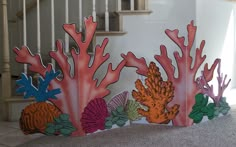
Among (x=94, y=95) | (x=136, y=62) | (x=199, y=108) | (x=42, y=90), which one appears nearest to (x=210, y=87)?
(x=199, y=108)

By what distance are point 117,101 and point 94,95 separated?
0.53 feet

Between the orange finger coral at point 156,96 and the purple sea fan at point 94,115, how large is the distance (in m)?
0.24

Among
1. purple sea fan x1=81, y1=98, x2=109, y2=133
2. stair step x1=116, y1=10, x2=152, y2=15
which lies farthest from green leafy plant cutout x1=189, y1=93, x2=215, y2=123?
stair step x1=116, y1=10, x2=152, y2=15

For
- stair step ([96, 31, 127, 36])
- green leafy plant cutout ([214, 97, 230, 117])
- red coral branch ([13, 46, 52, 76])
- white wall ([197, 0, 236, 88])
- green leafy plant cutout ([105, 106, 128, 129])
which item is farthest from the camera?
white wall ([197, 0, 236, 88])

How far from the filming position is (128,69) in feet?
8.04

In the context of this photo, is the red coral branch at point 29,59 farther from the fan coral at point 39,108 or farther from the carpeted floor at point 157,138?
the carpeted floor at point 157,138

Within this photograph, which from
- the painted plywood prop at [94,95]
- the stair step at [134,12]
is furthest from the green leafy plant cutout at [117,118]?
the stair step at [134,12]

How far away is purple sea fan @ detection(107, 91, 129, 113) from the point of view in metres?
1.90

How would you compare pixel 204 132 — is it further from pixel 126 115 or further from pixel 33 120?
pixel 33 120

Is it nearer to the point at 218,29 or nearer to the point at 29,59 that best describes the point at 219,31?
the point at 218,29

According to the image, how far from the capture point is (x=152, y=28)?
2422 mm

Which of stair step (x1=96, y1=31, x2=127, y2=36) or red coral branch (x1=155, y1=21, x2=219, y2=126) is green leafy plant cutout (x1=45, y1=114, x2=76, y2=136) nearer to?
red coral branch (x1=155, y1=21, x2=219, y2=126)

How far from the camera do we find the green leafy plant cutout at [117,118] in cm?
189

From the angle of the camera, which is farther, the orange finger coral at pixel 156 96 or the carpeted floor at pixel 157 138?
the orange finger coral at pixel 156 96
